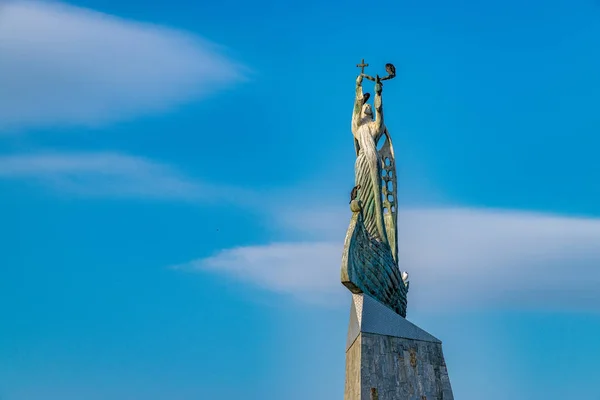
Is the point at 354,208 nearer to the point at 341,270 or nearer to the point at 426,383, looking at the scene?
the point at 341,270

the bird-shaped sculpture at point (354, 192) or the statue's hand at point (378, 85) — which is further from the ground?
the statue's hand at point (378, 85)

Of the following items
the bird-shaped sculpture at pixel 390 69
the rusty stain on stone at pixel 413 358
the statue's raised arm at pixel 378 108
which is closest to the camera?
the rusty stain on stone at pixel 413 358

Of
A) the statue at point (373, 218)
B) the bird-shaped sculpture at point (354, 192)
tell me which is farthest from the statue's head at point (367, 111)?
the bird-shaped sculpture at point (354, 192)

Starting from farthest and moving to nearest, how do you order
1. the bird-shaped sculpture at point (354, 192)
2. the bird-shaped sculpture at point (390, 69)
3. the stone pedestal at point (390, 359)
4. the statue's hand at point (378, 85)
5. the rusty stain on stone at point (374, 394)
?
the bird-shaped sculpture at point (390, 69) → the statue's hand at point (378, 85) → the bird-shaped sculpture at point (354, 192) → the stone pedestal at point (390, 359) → the rusty stain on stone at point (374, 394)

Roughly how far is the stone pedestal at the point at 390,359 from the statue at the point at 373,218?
2.13ft

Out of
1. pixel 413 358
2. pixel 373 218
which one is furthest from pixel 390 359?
pixel 373 218

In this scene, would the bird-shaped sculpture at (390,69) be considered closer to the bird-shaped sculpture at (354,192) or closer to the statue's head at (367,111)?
the statue's head at (367,111)

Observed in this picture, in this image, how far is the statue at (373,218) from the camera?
22.2 meters

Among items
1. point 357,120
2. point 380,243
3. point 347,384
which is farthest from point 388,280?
point 357,120

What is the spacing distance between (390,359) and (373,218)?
4.14 m

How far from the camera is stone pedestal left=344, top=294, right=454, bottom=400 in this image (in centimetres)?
2134

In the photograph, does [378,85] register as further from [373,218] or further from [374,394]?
[374,394]

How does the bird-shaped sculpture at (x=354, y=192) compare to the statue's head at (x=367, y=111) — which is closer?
the bird-shaped sculpture at (x=354, y=192)

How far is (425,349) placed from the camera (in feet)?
73.5
